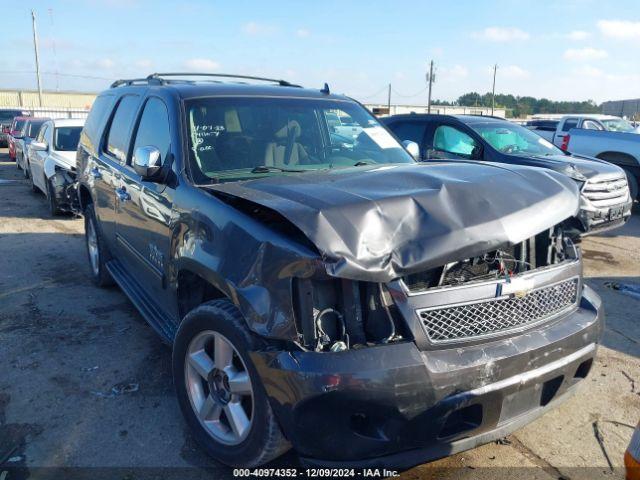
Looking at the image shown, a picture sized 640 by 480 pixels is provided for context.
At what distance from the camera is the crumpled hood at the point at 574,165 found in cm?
744

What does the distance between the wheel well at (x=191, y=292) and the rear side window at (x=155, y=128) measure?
2.82 feet

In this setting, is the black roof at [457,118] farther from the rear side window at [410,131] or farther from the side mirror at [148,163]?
the side mirror at [148,163]

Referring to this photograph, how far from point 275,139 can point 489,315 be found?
6.41 ft

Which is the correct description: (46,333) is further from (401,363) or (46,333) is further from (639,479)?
(639,479)

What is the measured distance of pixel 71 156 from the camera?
9516 mm

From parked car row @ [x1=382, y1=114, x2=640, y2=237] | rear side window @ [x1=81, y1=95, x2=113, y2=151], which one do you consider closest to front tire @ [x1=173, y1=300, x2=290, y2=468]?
rear side window @ [x1=81, y1=95, x2=113, y2=151]

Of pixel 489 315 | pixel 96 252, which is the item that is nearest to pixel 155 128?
pixel 96 252

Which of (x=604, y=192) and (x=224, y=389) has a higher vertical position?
(x=604, y=192)

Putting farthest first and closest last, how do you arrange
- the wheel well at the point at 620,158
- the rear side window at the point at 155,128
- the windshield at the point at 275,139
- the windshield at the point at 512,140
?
the wheel well at the point at 620,158
the windshield at the point at 512,140
the rear side window at the point at 155,128
the windshield at the point at 275,139

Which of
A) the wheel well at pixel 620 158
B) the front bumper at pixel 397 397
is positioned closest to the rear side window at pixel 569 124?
the wheel well at pixel 620 158

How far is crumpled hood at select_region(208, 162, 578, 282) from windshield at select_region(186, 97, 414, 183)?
1.31ft

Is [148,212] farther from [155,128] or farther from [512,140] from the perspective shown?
[512,140]

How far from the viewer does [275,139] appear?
12.2 feet

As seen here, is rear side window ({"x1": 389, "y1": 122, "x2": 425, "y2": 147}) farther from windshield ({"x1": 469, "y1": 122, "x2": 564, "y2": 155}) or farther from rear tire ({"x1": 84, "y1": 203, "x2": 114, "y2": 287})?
rear tire ({"x1": 84, "y1": 203, "x2": 114, "y2": 287})
